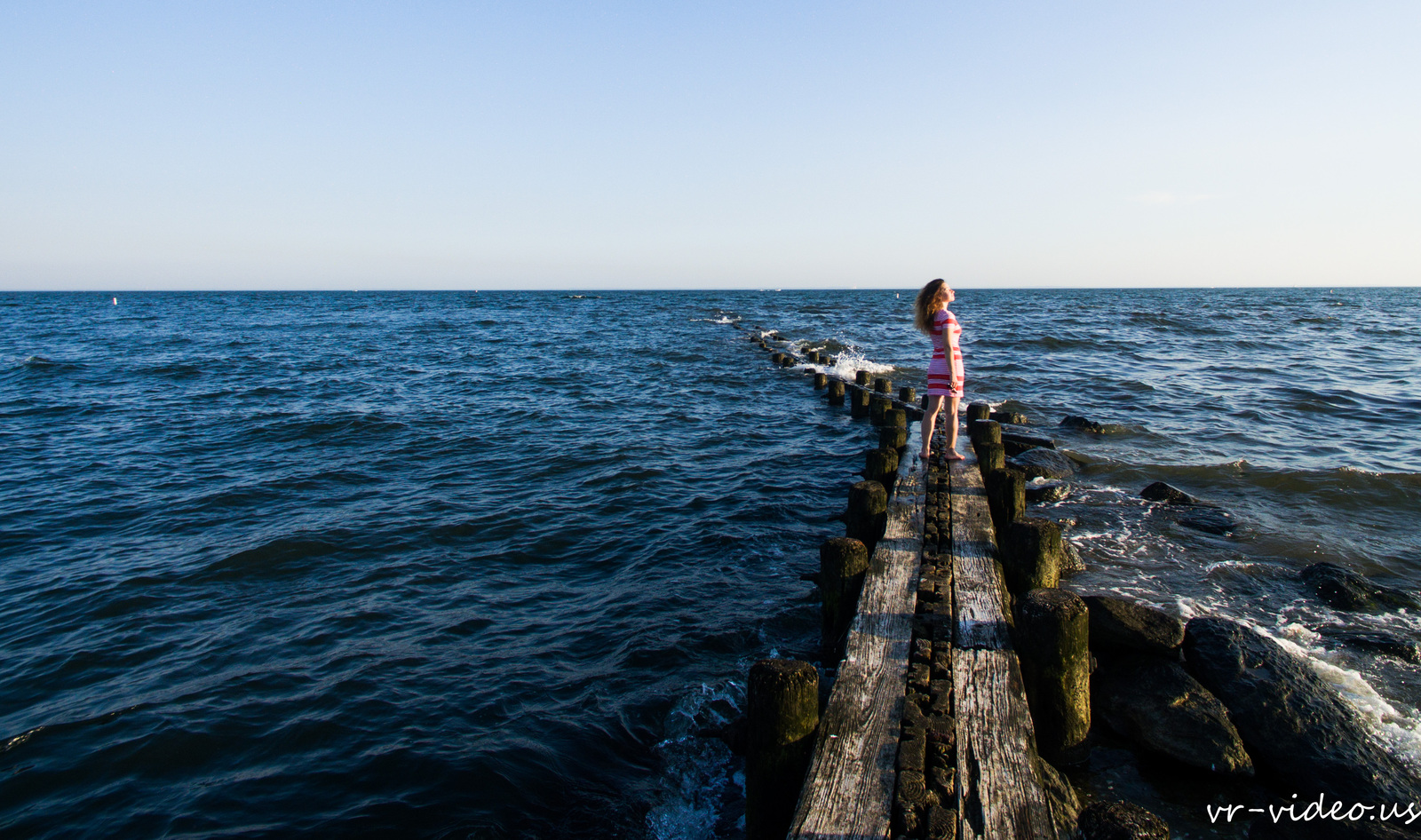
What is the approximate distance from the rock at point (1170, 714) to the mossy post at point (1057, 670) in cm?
45

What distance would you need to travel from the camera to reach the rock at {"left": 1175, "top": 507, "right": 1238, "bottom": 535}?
26.5 feet

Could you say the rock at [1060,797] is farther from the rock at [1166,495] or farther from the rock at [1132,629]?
the rock at [1166,495]

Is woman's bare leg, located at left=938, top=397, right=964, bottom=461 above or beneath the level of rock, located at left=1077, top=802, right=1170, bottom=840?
above

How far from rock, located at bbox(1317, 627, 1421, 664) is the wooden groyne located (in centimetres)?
142

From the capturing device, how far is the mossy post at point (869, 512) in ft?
20.9

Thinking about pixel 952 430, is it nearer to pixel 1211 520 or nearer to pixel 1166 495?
pixel 1211 520

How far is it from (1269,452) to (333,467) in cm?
1551

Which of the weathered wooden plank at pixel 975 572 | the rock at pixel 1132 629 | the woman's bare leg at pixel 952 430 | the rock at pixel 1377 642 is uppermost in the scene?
the woman's bare leg at pixel 952 430

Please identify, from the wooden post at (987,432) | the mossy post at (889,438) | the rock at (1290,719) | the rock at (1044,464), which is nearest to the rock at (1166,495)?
the rock at (1044,464)

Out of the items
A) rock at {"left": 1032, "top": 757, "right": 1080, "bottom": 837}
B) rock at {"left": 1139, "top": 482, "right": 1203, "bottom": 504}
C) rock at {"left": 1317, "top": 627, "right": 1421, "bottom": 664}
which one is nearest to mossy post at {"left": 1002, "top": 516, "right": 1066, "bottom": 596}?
rock at {"left": 1032, "top": 757, "right": 1080, "bottom": 837}

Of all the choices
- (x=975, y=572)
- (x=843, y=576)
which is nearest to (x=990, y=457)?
(x=975, y=572)

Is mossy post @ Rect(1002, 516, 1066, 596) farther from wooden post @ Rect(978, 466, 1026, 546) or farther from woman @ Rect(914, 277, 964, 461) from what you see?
woman @ Rect(914, 277, 964, 461)

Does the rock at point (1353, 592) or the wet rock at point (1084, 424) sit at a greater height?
the wet rock at point (1084, 424)

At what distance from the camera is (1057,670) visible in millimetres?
3990
